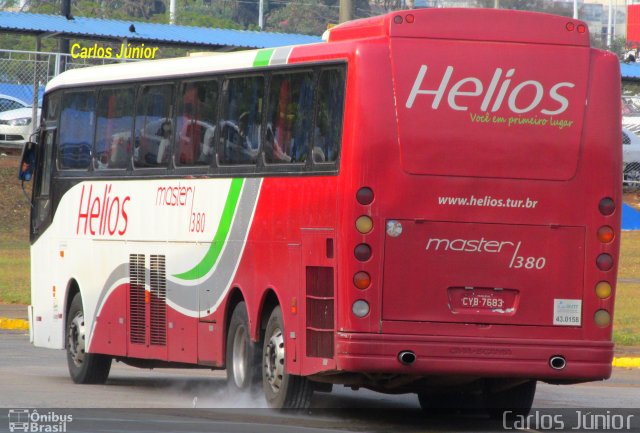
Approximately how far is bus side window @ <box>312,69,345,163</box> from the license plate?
1430 millimetres

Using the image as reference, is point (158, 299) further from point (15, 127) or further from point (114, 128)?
point (15, 127)

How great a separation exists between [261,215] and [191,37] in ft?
122

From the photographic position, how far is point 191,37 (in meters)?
50.3

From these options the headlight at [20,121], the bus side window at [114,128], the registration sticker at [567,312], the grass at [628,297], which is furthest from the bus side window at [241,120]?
the headlight at [20,121]

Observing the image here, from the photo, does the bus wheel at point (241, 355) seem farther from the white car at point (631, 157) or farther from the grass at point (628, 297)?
the white car at point (631, 157)

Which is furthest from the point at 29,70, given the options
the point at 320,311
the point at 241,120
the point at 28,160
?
the point at 320,311

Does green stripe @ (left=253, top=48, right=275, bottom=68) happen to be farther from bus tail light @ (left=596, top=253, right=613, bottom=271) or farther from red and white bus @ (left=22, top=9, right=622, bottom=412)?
bus tail light @ (left=596, top=253, right=613, bottom=271)

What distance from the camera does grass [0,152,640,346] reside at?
23266 mm

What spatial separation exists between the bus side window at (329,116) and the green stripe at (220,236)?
1.51 metres

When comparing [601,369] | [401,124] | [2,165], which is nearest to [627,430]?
[601,369]

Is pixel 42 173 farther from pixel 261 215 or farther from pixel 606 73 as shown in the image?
pixel 606 73

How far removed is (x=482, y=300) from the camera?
12477 millimetres

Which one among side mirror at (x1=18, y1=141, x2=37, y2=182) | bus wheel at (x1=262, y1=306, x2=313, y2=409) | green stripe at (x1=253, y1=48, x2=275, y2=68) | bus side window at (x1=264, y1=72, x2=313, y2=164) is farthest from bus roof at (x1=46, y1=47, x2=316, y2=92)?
bus wheel at (x1=262, y1=306, x2=313, y2=409)

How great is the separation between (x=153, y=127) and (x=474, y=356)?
510 cm
